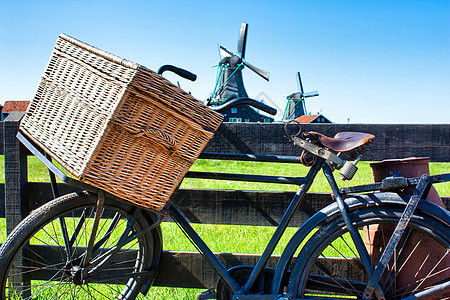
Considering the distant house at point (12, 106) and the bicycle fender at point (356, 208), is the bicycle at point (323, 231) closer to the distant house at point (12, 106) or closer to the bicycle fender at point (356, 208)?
the bicycle fender at point (356, 208)

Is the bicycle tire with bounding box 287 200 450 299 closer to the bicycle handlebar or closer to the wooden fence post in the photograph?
the bicycle handlebar

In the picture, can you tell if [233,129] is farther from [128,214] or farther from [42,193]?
[42,193]

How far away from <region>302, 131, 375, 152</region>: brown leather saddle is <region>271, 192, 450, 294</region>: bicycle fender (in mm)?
261

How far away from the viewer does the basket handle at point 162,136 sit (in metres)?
1.57

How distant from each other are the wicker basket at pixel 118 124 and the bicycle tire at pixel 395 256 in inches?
30.1

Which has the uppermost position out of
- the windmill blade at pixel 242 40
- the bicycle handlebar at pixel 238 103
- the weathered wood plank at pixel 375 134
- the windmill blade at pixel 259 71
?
the windmill blade at pixel 242 40

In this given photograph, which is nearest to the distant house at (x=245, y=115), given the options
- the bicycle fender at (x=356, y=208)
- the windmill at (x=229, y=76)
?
the windmill at (x=229, y=76)

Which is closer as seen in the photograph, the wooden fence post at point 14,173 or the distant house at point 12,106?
the wooden fence post at point 14,173

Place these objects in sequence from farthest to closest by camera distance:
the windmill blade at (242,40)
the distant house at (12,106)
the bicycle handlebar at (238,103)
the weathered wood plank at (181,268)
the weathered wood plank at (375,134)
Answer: the distant house at (12,106)
the windmill blade at (242,40)
the weathered wood plank at (181,268)
the weathered wood plank at (375,134)
the bicycle handlebar at (238,103)

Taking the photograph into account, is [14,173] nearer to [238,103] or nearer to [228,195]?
[228,195]

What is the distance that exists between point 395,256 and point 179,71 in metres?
1.46

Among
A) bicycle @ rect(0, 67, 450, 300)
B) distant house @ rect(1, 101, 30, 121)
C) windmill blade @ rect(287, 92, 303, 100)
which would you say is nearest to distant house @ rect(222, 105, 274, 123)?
windmill blade @ rect(287, 92, 303, 100)

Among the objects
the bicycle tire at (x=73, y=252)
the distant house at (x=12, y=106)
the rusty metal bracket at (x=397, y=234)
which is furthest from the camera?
the distant house at (x=12, y=106)

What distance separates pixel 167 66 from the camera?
1882 millimetres
